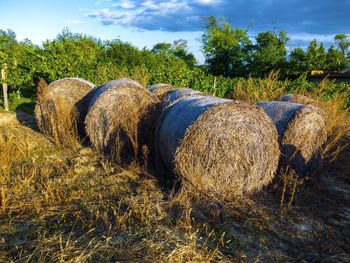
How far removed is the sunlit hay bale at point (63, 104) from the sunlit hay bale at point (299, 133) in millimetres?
5194

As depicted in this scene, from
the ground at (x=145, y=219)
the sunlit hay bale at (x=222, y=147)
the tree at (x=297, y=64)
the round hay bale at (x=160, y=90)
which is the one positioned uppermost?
the tree at (x=297, y=64)

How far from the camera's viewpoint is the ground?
14.2 feet

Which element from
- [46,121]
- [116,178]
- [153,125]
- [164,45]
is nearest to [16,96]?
[46,121]

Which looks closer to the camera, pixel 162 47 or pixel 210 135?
pixel 210 135

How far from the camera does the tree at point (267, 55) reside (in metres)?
44.6

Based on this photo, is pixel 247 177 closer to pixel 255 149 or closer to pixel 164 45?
pixel 255 149

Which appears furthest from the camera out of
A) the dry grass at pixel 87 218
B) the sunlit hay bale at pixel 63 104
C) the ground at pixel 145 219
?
the sunlit hay bale at pixel 63 104

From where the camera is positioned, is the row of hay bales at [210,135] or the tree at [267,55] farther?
the tree at [267,55]

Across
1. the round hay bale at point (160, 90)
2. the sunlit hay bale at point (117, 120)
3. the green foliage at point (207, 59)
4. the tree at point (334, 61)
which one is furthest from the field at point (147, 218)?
the tree at point (334, 61)

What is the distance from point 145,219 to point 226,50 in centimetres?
4517

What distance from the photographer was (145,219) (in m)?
5.14

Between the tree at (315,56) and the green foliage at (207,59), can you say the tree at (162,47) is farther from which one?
the tree at (315,56)

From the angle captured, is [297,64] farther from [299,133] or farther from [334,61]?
[299,133]

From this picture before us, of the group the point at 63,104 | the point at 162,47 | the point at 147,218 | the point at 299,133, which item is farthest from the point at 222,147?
the point at 162,47
